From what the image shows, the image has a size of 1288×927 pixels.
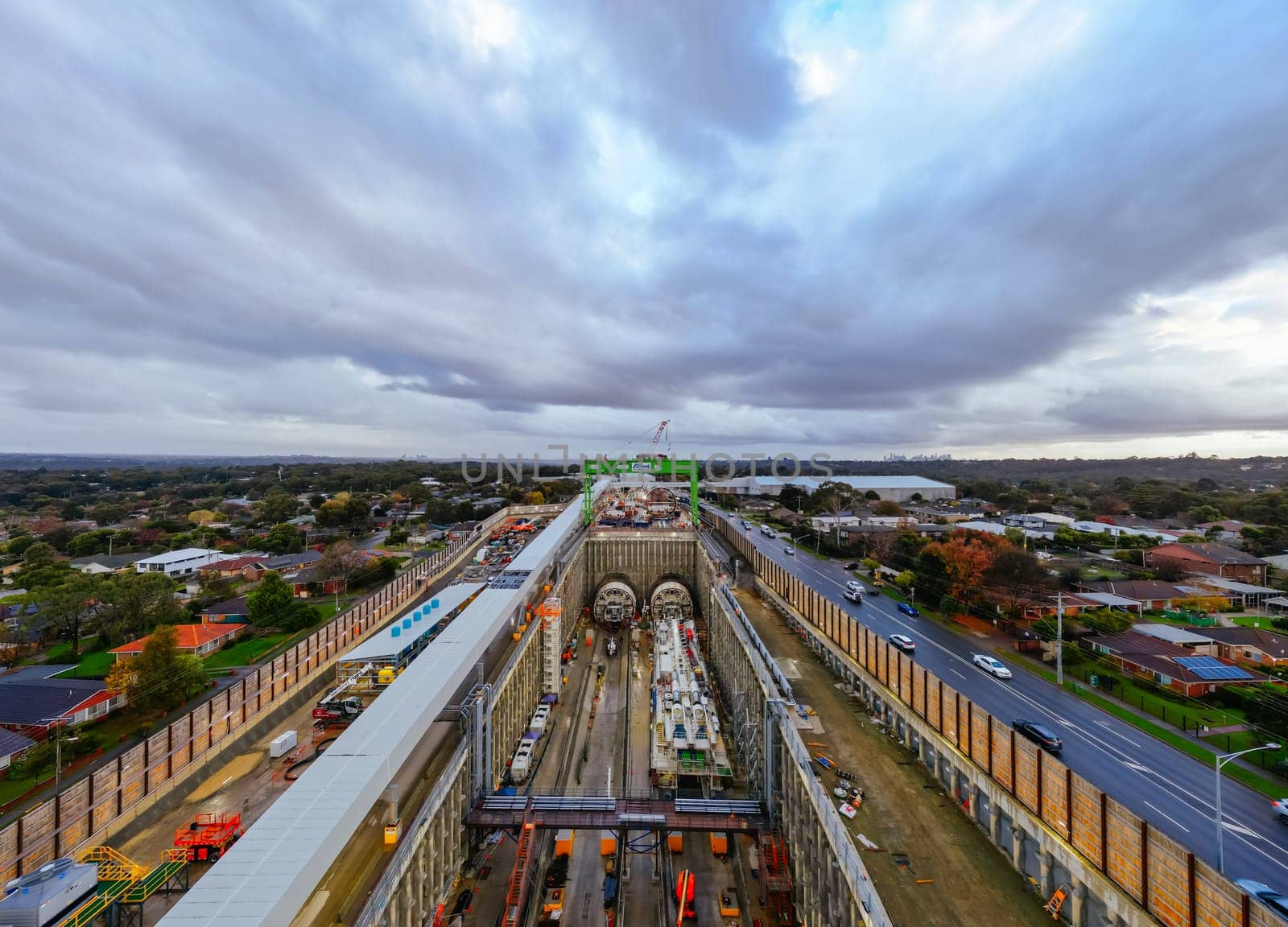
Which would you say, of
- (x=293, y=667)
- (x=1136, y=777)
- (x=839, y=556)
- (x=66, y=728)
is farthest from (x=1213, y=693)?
(x=66, y=728)

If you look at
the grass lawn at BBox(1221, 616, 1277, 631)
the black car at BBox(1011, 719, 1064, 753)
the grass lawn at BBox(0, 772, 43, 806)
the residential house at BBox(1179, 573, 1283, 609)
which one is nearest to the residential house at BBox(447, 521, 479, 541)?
the grass lawn at BBox(0, 772, 43, 806)

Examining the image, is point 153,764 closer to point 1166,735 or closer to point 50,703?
point 50,703

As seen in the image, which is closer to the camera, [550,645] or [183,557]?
[550,645]

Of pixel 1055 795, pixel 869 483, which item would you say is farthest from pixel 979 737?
pixel 869 483

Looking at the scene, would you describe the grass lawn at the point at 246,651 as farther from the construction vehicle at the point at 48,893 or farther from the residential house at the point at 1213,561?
the residential house at the point at 1213,561

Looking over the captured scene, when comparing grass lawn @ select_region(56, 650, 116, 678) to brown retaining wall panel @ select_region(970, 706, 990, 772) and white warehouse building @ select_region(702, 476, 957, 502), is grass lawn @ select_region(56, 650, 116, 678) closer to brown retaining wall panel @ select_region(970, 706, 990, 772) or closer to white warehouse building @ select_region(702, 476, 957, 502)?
brown retaining wall panel @ select_region(970, 706, 990, 772)

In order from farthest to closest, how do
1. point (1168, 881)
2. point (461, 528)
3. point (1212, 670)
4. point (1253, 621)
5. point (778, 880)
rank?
point (461, 528), point (1253, 621), point (1212, 670), point (778, 880), point (1168, 881)

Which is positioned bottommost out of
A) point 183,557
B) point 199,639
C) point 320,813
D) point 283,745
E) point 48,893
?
point 199,639
